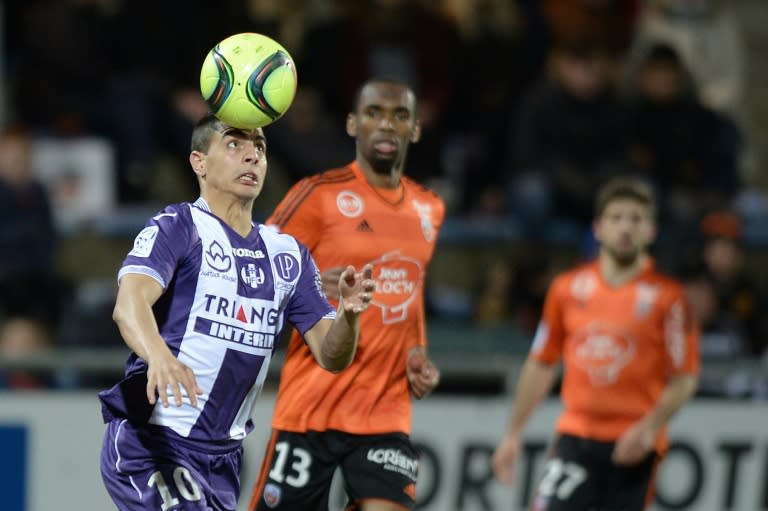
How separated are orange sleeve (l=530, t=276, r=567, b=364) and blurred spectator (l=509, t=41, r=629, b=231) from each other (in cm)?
294

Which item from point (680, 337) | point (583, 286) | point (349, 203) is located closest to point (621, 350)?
point (680, 337)

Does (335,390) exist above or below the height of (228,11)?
below

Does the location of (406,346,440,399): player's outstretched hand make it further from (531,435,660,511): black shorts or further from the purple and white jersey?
(531,435,660,511): black shorts

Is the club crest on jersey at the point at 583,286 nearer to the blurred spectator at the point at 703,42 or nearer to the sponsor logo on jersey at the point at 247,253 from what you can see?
the sponsor logo on jersey at the point at 247,253

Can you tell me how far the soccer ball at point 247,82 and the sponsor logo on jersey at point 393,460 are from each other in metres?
1.61

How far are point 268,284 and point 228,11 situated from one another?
20.9 feet

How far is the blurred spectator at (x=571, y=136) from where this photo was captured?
436 inches

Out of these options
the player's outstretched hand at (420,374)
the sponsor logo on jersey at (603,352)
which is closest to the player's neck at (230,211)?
the player's outstretched hand at (420,374)

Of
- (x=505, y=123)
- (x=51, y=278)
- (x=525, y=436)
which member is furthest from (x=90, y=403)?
(x=505, y=123)

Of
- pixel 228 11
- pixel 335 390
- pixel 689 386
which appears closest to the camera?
pixel 335 390

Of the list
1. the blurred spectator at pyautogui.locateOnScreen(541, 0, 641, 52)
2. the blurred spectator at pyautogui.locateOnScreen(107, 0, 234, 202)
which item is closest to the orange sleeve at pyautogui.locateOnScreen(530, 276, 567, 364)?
the blurred spectator at pyautogui.locateOnScreen(107, 0, 234, 202)

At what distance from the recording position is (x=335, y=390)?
6344 mm

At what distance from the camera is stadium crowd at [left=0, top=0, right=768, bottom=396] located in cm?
1041

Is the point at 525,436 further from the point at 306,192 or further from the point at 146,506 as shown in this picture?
the point at 146,506
